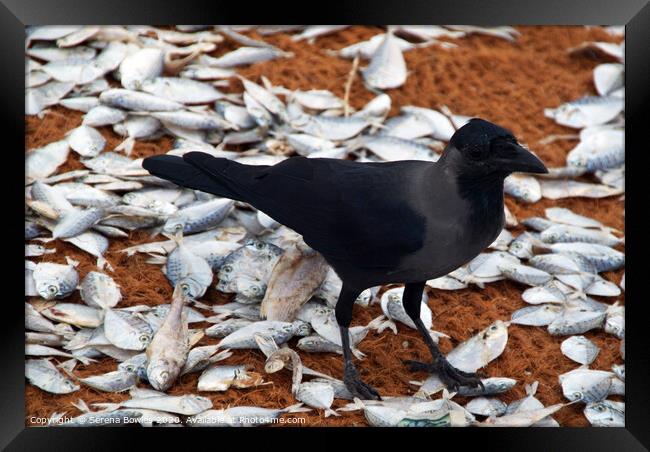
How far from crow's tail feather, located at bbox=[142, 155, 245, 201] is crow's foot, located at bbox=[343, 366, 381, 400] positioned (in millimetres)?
696

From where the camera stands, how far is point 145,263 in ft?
10.5

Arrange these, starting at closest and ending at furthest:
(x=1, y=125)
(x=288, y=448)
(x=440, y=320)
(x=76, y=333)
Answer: (x=288, y=448), (x=1, y=125), (x=76, y=333), (x=440, y=320)

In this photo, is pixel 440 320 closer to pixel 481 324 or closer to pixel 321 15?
pixel 481 324

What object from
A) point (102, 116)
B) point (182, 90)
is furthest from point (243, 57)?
point (102, 116)

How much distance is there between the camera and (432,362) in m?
2.91

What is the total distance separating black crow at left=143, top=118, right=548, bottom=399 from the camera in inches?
95.0

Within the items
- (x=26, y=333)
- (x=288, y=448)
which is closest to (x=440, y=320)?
(x=288, y=448)

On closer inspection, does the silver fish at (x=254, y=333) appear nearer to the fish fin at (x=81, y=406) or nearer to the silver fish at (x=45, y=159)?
the fish fin at (x=81, y=406)

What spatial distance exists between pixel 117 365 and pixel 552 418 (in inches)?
56.7

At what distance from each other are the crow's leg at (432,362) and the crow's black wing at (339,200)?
0.32 meters

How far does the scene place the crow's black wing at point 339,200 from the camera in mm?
2533

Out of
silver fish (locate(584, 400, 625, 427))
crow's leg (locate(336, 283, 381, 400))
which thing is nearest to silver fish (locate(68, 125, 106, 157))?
crow's leg (locate(336, 283, 381, 400))

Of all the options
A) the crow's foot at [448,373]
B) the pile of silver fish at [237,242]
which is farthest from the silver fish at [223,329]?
the crow's foot at [448,373]

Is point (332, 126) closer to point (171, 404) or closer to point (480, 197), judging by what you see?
point (480, 197)
